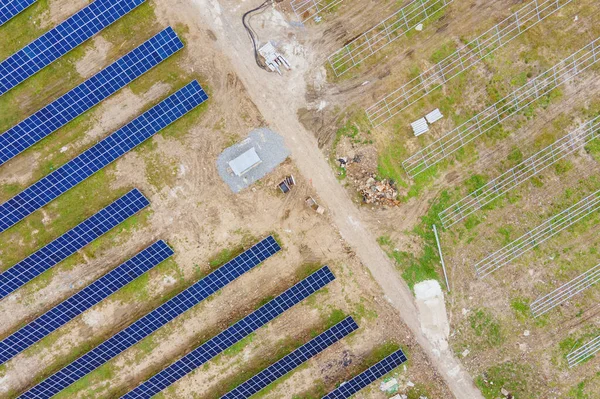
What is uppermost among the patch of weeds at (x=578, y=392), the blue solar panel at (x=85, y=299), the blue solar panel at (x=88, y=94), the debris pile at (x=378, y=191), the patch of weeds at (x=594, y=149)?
the blue solar panel at (x=88, y=94)

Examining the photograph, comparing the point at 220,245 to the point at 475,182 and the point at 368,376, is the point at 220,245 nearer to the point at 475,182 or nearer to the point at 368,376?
the point at 368,376

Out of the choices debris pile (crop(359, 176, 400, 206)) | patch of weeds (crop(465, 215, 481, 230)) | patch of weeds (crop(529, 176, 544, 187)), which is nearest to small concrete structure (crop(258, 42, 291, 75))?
debris pile (crop(359, 176, 400, 206))

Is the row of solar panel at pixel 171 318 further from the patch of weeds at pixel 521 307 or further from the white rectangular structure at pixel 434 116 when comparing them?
the white rectangular structure at pixel 434 116

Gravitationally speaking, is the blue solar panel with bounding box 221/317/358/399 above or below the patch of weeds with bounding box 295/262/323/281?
below

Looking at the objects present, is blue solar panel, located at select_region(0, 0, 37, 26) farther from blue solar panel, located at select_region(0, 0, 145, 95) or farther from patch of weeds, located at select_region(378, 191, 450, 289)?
patch of weeds, located at select_region(378, 191, 450, 289)

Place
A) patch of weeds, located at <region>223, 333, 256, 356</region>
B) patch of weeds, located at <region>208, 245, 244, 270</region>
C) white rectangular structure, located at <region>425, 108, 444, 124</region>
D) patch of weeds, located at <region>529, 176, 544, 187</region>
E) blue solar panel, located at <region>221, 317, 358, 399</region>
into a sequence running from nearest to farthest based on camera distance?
white rectangular structure, located at <region>425, 108, 444, 124</region> < patch of weeds, located at <region>529, 176, 544, 187</region> < patch of weeds, located at <region>208, 245, 244, 270</region> < blue solar panel, located at <region>221, 317, 358, 399</region> < patch of weeds, located at <region>223, 333, 256, 356</region>

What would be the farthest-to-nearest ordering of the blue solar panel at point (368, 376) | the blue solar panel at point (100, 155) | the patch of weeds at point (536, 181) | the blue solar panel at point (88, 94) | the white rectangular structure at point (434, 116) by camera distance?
the blue solar panel at point (368, 376), the patch of weeds at point (536, 181), the white rectangular structure at point (434, 116), the blue solar panel at point (100, 155), the blue solar panel at point (88, 94)

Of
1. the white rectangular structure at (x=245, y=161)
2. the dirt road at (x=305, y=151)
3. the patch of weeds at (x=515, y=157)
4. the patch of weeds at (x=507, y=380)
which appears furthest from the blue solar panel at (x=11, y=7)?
the patch of weeds at (x=507, y=380)
